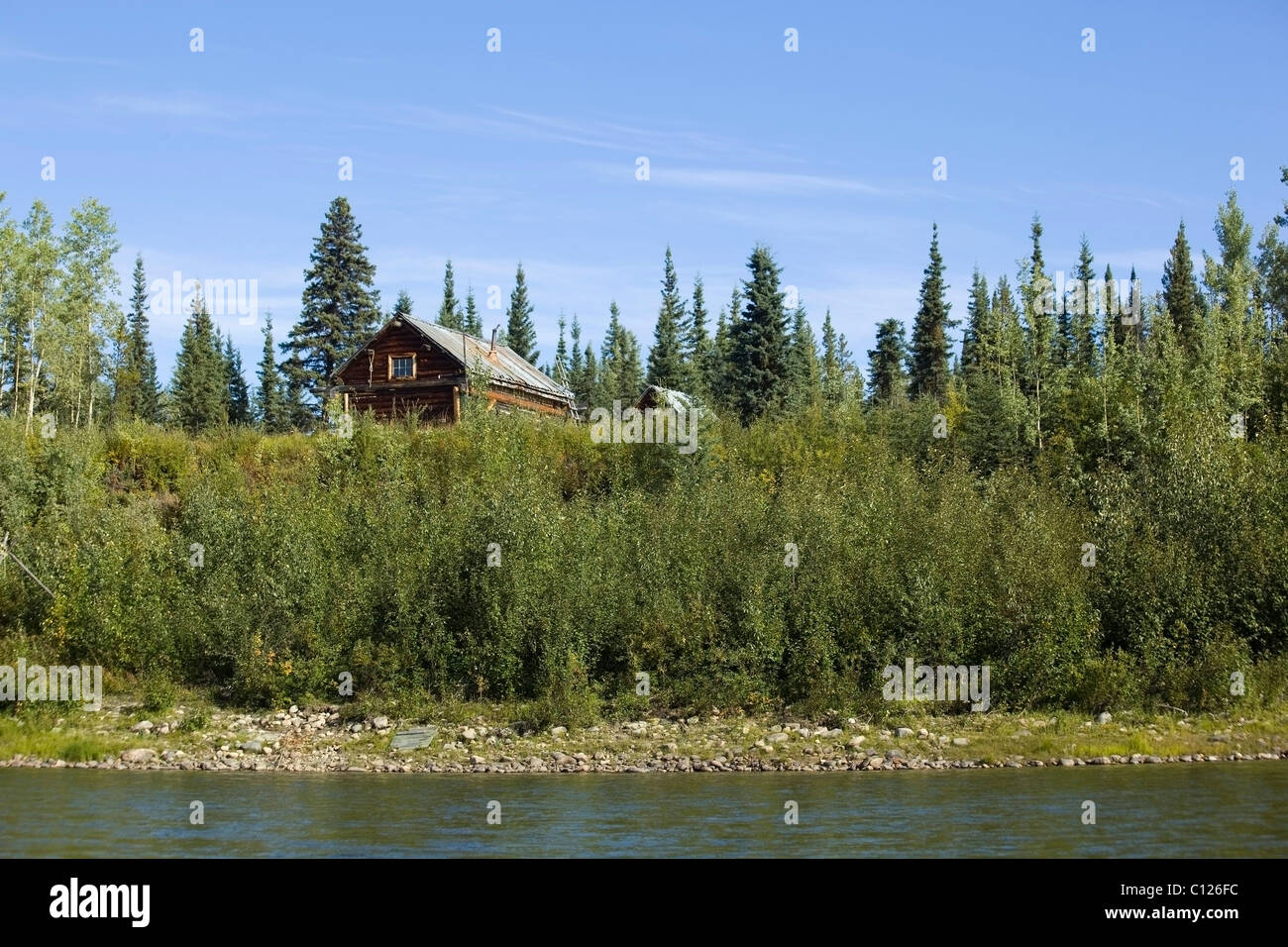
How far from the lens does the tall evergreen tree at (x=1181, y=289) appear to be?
84.3 metres

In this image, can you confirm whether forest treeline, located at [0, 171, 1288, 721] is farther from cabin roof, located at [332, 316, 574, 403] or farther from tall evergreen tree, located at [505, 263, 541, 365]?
tall evergreen tree, located at [505, 263, 541, 365]

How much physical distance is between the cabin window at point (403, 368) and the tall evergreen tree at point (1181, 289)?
48.7 metres

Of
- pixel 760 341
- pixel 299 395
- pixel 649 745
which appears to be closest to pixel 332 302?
pixel 299 395

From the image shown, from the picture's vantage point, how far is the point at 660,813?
23.5 meters

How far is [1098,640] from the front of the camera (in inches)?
1437

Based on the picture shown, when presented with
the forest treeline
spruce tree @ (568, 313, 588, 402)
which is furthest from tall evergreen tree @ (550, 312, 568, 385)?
the forest treeline

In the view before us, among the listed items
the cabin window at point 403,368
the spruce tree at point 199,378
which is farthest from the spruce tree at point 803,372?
the spruce tree at point 199,378

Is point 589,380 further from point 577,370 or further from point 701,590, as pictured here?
point 701,590

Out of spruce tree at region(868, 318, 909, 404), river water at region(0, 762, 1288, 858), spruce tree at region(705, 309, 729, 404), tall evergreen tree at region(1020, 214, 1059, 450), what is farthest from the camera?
spruce tree at region(868, 318, 909, 404)

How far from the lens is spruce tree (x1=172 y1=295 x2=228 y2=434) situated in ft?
301

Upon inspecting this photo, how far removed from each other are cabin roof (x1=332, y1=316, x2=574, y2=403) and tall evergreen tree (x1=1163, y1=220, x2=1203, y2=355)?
41.2 meters
